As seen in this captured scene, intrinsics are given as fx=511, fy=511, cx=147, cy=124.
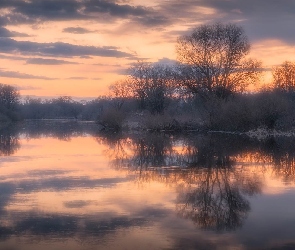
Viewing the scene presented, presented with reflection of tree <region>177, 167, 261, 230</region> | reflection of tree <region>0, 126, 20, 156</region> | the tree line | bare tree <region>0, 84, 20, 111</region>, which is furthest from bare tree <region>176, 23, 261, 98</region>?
bare tree <region>0, 84, 20, 111</region>

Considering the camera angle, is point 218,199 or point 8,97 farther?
point 8,97

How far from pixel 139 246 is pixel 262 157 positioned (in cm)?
1746

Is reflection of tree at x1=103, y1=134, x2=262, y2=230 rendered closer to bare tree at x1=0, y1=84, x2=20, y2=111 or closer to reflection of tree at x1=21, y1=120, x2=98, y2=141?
reflection of tree at x1=21, y1=120, x2=98, y2=141

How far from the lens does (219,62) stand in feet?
185

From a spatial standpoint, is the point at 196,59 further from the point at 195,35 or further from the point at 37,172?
the point at 37,172

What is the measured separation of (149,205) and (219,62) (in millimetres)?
45039

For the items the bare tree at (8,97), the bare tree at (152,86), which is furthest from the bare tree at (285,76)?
the bare tree at (8,97)

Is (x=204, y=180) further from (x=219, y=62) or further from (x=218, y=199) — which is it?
(x=219, y=62)

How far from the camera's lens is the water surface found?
959 cm

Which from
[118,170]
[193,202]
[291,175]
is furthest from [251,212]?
[118,170]

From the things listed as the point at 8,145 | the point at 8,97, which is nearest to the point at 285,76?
the point at 8,145

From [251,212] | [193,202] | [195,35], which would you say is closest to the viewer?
[251,212]

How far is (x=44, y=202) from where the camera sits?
1346 cm

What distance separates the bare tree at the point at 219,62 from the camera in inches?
2201
